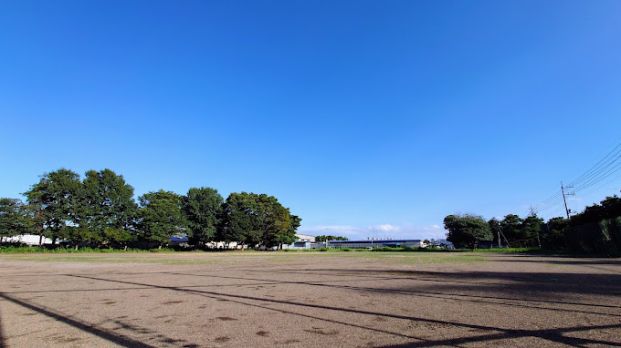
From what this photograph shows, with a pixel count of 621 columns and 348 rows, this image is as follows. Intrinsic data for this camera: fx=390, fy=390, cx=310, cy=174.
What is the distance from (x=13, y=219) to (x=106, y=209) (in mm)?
13802

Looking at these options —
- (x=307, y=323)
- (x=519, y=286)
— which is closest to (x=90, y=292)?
(x=307, y=323)

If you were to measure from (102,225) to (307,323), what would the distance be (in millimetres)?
73602

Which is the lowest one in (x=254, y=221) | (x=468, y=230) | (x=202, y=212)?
(x=468, y=230)

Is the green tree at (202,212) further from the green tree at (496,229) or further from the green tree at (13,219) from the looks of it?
the green tree at (496,229)

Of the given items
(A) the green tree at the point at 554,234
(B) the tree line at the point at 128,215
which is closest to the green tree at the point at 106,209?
(B) the tree line at the point at 128,215

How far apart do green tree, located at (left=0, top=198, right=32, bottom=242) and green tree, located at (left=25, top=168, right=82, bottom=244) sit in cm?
170

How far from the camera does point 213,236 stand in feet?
278

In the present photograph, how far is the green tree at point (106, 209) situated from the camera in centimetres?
6819

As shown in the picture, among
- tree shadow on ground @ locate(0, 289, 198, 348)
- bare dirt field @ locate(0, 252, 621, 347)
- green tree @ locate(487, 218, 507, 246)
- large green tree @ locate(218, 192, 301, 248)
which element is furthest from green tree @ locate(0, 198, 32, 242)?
green tree @ locate(487, 218, 507, 246)

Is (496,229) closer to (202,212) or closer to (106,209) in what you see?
(202,212)

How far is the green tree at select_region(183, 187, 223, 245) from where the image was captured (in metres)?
83.1

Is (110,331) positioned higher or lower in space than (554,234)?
lower

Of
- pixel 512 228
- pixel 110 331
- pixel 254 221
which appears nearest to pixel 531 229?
pixel 512 228

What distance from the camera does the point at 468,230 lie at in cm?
8425
